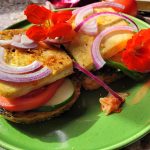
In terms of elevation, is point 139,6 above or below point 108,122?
above

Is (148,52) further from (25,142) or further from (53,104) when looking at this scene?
(25,142)

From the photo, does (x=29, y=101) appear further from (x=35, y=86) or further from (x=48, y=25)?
(x=48, y=25)

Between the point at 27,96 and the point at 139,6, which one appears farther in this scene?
the point at 139,6

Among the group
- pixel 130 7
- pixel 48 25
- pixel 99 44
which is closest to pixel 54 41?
pixel 48 25

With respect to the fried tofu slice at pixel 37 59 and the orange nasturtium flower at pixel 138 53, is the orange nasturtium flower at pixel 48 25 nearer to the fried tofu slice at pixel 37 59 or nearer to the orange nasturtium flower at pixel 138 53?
the fried tofu slice at pixel 37 59

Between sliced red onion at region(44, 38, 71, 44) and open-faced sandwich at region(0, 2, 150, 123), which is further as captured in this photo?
sliced red onion at region(44, 38, 71, 44)

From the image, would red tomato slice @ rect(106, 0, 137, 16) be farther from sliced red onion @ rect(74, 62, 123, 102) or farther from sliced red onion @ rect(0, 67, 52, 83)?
sliced red onion @ rect(0, 67, 52, 83)

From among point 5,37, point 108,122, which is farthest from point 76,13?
point 108,122

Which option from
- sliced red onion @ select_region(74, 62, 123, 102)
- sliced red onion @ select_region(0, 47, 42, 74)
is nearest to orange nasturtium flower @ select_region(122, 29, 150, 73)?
A: sliced red onion @ select_region(74, 62, 123, 102)
